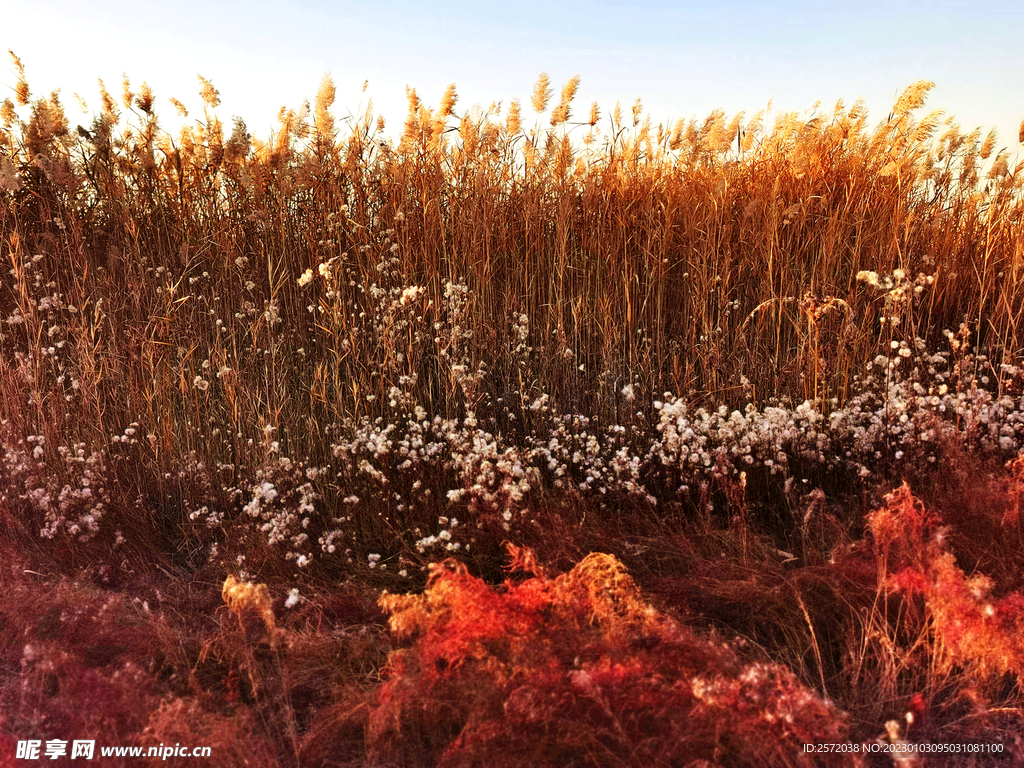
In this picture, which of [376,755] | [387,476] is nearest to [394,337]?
[387,476]

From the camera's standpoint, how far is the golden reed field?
1710 mm

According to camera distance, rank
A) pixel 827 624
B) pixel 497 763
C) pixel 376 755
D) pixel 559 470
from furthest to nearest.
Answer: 1. pixel 559 470
2. pixel 827 624
3. pixel 376 755
4. pixel 497 763

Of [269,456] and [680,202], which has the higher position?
[680,202]

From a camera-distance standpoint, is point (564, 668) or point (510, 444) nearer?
point (564, 668)

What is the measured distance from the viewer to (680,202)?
12.3ft

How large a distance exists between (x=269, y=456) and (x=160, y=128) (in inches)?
86.8

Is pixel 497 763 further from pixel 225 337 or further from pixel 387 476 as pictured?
pixel 225 337

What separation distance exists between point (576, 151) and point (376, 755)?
308cm

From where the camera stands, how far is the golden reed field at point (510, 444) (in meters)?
1.71

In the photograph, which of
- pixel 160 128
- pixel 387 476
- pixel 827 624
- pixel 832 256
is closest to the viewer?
pixel 827 624

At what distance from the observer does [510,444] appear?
2.96 metres

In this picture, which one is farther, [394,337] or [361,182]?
[361,182]

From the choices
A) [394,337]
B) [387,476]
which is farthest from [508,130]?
[387,476]

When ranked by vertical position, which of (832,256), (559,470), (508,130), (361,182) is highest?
(508,130)
